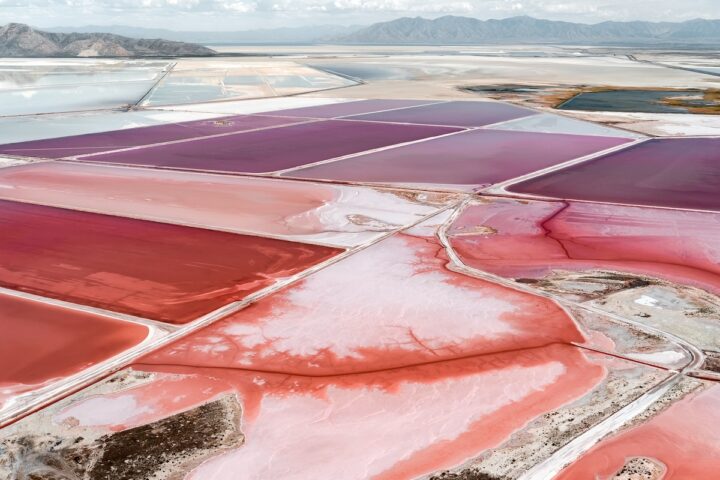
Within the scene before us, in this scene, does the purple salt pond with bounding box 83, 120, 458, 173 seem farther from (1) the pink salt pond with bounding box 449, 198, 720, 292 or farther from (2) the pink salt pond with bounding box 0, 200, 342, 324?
(1) the pink salt pond with bounding box 449, 198, 720, 292

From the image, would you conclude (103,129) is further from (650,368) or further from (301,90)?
(650,368)

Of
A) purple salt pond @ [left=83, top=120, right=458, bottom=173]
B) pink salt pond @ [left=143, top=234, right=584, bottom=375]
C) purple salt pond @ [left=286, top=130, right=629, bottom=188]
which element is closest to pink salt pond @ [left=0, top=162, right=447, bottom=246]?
purple salt pond @ [left=83, top=120, right=458, bottom=173]

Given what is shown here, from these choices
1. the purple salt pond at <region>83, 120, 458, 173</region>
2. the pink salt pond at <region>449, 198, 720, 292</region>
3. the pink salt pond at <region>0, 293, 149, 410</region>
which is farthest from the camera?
the purple salt pond at <region>83, 120, 458, 173</region>

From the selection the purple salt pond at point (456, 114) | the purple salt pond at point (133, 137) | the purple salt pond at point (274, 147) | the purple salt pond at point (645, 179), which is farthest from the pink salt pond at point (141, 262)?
the purple salt pond at point (456, 114)

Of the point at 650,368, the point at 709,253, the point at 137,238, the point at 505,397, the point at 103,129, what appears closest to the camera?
the point at 505,397

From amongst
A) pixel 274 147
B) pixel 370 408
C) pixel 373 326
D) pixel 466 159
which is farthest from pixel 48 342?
pixel 274 147

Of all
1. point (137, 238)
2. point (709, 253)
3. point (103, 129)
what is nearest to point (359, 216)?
point (137, 238)
